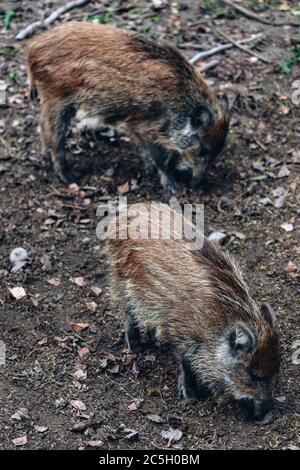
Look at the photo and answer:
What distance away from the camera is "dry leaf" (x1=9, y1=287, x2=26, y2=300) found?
6.49m

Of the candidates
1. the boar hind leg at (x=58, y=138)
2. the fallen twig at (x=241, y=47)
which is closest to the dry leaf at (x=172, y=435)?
the boar hind leg at (x=58, y=138)

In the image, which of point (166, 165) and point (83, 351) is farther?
point (166, 165)

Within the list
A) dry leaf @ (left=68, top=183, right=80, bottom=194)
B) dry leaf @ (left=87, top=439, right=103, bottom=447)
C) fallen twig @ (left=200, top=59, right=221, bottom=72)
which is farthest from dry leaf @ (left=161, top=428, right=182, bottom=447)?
fallen twig @ (left=200, top=59, right=221, bottom=72)

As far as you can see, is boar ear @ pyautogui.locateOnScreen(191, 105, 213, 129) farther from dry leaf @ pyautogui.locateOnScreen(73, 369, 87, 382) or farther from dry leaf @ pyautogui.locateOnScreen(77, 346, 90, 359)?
dry leaf @ pyautogui.locateOnScreen(73, 369, 87, 382)

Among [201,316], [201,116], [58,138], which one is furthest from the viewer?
[58,138]

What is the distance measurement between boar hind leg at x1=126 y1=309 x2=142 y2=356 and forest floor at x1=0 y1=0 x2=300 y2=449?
8 centimetres

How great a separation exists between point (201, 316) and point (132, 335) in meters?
0.61

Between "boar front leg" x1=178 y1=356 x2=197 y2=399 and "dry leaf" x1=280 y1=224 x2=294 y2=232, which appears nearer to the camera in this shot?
"boar front leg" x1=178 y1=356 x2=197 y2=399

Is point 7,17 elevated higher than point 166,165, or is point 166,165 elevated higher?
point 7,17

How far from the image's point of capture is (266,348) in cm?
545

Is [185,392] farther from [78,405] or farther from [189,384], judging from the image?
[78,405]

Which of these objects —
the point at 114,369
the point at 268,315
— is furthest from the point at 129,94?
the point at 268,315

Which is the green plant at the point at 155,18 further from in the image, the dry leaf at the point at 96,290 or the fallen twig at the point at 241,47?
the dry leaf at the point at 96,290

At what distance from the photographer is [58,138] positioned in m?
7.71
